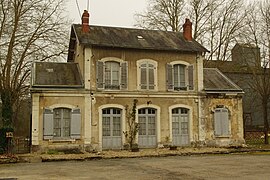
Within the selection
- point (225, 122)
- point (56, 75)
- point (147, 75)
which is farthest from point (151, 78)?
point (56, 75)

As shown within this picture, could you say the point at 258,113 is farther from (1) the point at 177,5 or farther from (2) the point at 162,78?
(2) the point at 162,78

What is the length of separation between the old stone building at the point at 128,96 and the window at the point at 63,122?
5 cm

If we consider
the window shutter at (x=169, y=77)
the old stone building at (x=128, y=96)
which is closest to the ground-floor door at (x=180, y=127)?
the old stone building at (x=128, y=96)

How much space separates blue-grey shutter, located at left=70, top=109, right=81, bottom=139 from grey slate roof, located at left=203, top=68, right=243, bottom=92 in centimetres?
762

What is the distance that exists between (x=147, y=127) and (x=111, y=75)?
3.49 meters

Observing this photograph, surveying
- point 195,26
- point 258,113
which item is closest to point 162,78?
point 195,26

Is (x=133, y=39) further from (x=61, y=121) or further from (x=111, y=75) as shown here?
(x=61, y=121)

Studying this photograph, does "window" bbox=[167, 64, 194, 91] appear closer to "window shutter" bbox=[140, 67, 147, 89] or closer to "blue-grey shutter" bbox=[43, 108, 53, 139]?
"window shutter" bbox=[140, 67, 147, 89]

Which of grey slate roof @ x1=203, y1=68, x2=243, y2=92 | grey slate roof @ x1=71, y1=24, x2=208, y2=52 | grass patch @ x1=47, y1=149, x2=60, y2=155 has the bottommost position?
grass patch @ x1=47, y1=149, x2=60, y2=155

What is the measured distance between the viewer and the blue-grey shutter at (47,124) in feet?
57.7

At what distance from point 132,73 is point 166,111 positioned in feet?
9.35

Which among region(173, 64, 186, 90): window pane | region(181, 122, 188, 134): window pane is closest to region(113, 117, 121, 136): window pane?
region(181, 122, 188, 134): window pane

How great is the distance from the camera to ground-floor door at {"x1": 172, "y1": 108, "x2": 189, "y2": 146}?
19.9m

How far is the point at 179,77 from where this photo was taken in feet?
67.1
